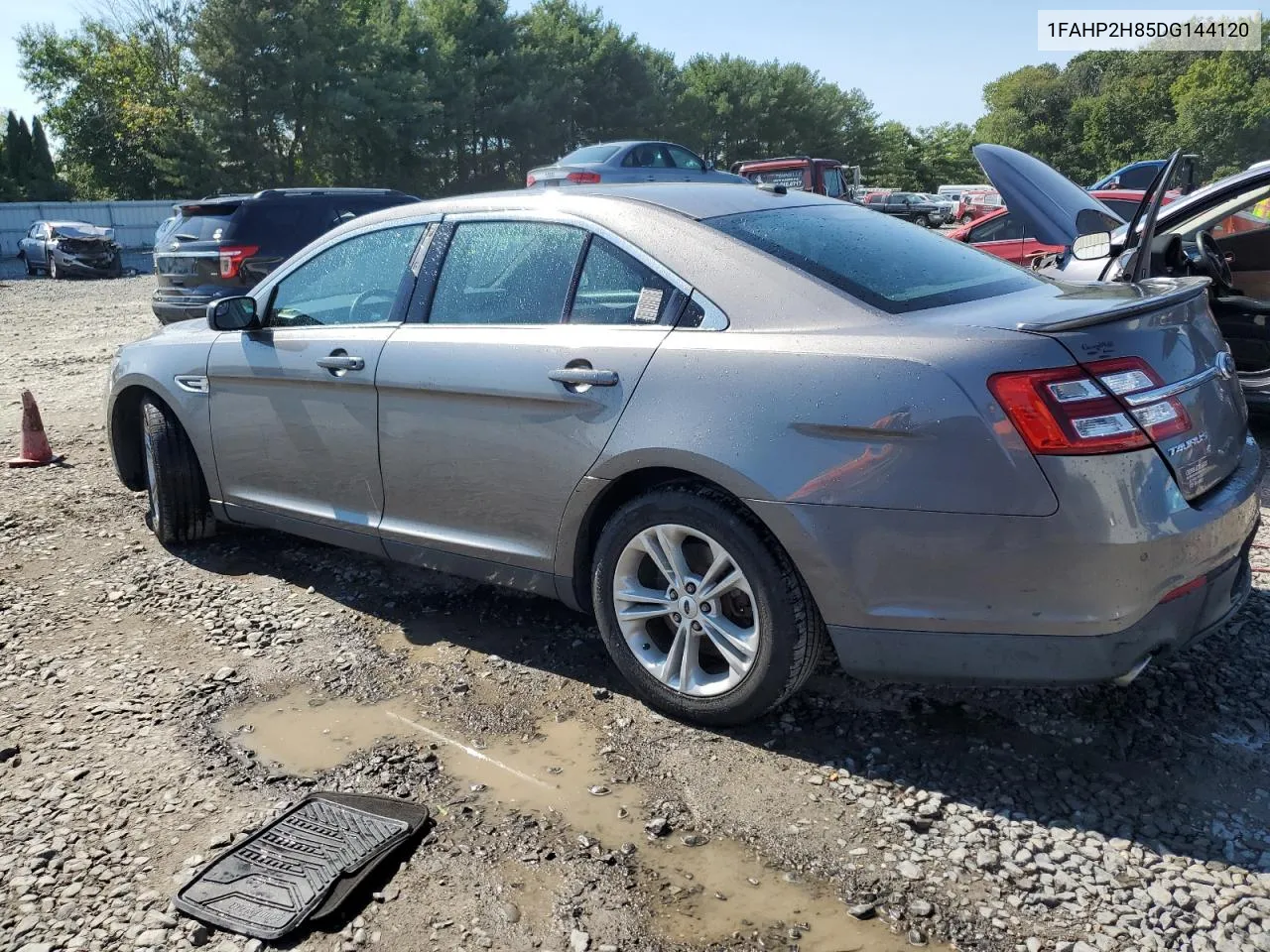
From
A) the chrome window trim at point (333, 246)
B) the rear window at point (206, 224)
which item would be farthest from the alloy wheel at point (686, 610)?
the rear window at point (206, 224)

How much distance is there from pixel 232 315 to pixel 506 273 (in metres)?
1.48

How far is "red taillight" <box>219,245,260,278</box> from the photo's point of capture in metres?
9.76

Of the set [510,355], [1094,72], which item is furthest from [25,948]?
[1094,72]

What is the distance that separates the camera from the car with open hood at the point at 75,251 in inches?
1031

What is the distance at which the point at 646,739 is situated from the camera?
3207 mm

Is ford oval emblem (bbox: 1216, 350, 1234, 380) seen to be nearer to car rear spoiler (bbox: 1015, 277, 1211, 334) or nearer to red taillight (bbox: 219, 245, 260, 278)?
car rear spoiler (bbox: 1015, 277, 1211, 334)

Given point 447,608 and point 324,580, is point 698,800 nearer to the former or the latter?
point 447,608

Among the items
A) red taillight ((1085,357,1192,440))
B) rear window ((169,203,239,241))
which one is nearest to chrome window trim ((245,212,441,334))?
red taillight ((1085,357,1192,440))

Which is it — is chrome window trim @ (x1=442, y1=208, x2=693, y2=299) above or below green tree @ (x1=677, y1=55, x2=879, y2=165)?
below

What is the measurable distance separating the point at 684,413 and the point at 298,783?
1.56 m

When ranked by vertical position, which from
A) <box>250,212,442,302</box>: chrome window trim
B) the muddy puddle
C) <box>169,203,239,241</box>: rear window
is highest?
<box>169,203,239,241</box>: rear window

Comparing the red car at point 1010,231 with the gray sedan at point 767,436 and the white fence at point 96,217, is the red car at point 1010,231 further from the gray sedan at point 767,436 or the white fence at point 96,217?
the white fence at point 96,217

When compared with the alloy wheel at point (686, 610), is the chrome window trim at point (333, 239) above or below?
above

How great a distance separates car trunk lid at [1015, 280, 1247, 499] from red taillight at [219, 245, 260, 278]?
27.9ft
